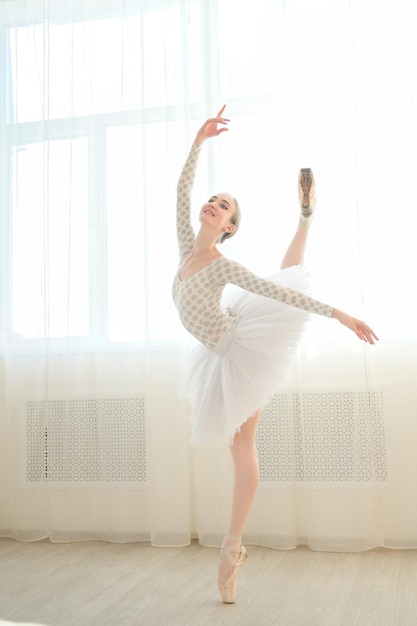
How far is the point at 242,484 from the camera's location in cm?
225

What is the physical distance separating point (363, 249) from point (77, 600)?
6.16 ft

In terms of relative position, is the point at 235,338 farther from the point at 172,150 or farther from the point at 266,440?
the point at 172,150

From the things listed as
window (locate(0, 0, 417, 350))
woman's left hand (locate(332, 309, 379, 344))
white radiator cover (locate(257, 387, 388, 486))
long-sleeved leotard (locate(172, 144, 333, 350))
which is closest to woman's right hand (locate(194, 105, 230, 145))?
long-sleeved leotard (locate(172, 144, 333, 350))

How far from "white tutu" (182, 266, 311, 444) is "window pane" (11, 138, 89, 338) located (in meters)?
1.23

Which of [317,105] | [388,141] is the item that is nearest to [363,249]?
[388,141]

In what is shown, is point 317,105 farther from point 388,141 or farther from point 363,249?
point 363,249

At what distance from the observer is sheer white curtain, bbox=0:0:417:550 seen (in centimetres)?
291

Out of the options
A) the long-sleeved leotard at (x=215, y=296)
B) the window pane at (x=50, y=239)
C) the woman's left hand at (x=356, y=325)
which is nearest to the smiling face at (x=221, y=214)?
the long-sleeved leotard at (x=215, y=296)

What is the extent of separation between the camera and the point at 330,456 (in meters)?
2.93

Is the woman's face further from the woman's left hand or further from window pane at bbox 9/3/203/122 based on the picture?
window pane at bbox 9/3/203/122

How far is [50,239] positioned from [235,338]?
1536 millimetres

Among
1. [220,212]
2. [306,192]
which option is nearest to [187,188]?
[220,212]

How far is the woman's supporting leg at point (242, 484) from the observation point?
2.22 meters

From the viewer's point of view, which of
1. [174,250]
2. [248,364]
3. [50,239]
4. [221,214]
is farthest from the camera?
[50,239]
